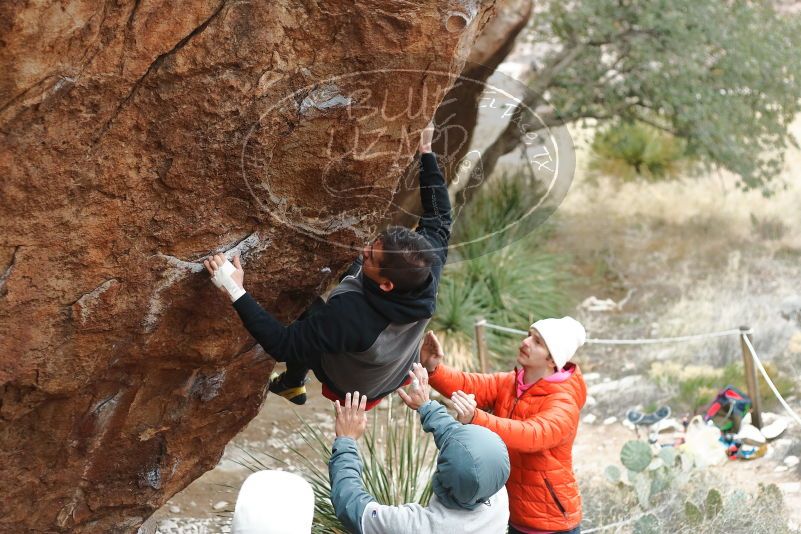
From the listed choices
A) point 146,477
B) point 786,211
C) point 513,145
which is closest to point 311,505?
point 146,477

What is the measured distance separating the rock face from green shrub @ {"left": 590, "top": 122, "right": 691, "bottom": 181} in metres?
8.72

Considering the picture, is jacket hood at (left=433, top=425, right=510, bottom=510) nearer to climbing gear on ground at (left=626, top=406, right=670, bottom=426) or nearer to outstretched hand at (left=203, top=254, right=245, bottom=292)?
outstretched hand at (left=203, top=254, right=245, bottom=292)

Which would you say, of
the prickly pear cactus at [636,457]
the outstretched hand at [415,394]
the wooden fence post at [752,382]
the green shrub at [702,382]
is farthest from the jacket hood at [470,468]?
the green shrub at [702,382]

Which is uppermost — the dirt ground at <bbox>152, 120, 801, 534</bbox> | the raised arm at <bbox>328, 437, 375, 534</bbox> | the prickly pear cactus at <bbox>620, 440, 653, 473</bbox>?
the raised arm at <bbox>328, 437, 375, 534</bbox>

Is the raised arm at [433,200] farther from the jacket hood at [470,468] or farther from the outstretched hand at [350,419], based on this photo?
the jacket hood at [470,468]

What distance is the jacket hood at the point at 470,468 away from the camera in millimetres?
2504

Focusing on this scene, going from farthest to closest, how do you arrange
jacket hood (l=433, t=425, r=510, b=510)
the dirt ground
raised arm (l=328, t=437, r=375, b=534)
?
the dirt ground
raised arm (l=328, t=437, r=375, b=534)
jacket hood (l=433, t=425, r=510, b=510)

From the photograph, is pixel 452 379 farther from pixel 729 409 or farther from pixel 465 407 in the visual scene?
pixel 729 409

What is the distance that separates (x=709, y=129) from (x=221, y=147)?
7.16 m

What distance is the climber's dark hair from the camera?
2922 millimetres

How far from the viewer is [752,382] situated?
621 cm

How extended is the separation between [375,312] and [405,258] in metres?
0.23

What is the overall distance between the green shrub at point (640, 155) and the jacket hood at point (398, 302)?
893 cm

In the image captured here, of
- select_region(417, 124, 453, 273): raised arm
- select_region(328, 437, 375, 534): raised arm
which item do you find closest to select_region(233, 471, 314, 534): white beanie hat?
select_region(328, 437, 375, 534): raised arm
